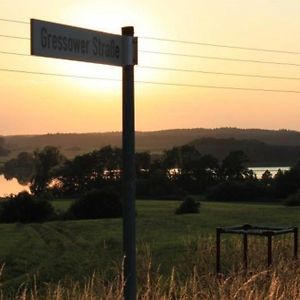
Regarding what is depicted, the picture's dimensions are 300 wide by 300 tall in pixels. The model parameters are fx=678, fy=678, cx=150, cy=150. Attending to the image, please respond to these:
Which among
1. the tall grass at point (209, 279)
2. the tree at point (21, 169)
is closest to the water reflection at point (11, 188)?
the tree at point (21, 169)

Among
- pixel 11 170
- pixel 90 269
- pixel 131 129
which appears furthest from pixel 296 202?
pixel 11 170

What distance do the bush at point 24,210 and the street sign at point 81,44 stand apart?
192 feet

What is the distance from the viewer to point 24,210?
62969 mm

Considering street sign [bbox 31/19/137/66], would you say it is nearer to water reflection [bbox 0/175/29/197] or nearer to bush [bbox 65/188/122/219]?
bush [bbox 65/188/122/219]

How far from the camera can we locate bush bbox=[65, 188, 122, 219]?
6494 cm

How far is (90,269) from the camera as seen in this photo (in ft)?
63.8

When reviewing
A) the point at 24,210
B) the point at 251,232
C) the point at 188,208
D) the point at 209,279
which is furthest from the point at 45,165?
the point at 209,279

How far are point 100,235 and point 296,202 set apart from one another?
135ft

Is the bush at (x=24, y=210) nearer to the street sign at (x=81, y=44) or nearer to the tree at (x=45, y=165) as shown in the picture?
the tree at (x=45, y=165)

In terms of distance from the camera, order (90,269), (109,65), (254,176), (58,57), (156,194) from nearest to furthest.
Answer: (58,57)
(109,65)
(90,269)
(156,194)
(254,176)

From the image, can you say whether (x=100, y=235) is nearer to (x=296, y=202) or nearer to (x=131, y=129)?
(x=131, y=129)

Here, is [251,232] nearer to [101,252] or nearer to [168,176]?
[101,252]

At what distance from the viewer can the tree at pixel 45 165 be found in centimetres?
10662

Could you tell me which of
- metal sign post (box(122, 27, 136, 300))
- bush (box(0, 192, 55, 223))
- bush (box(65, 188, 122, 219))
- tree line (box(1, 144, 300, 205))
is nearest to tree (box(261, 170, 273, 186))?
tree line (box(1, 144, 300, 205))
